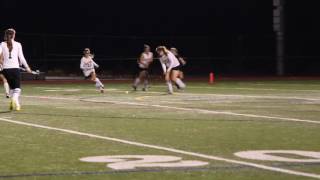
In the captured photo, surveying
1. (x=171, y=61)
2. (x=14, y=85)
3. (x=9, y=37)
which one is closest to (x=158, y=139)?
(x=14, y=85)

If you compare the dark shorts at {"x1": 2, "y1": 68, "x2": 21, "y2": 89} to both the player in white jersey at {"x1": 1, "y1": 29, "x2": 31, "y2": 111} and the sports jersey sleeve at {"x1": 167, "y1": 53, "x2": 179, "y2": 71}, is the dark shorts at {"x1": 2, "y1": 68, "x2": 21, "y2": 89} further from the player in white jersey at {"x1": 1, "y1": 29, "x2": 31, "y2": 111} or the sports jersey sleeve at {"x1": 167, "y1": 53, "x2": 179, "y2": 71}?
the sports jersey sleeve at {"x1": 167, "y1": 53, "x2": 179, "y2": 71}

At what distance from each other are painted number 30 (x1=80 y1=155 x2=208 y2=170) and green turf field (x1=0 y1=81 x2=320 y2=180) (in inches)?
0.4

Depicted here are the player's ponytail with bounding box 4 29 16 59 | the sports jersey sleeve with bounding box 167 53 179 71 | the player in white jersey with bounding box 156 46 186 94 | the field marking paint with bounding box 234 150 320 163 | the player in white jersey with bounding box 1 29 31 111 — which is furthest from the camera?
the sports jersey sleeve with bounding box 167 53 179 71

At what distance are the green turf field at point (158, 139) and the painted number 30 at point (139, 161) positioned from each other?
0.4 inches

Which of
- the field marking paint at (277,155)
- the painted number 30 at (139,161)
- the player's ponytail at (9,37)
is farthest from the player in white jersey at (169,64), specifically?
the painted number 30 at (139,161)

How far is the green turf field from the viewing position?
7805 millimetres

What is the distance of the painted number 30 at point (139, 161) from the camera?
8.18 m

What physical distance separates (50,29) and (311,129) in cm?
3458

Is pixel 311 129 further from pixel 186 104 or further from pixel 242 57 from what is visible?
pixel 242 57

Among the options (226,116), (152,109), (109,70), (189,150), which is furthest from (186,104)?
(109,70)

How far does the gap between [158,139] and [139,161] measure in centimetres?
214

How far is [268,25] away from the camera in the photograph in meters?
45.9

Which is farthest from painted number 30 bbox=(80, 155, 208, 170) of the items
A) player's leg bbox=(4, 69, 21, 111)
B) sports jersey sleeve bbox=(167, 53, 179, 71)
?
sports jersey sleeve bbox=(167, 53, 179, 71)

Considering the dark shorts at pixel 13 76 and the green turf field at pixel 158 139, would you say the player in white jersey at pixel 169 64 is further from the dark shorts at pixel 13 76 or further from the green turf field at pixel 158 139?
the dark shorts at pixel 13 76
